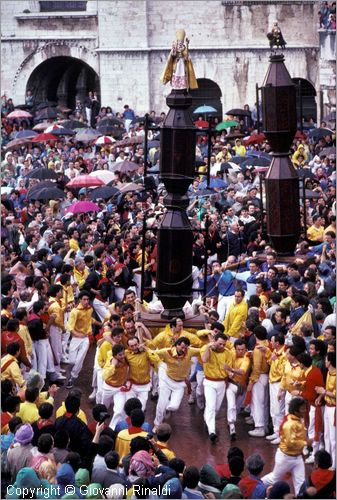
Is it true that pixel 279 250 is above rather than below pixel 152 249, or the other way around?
above

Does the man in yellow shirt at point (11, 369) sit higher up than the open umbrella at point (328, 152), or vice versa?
the man in yellow shirt at point (11, 369)

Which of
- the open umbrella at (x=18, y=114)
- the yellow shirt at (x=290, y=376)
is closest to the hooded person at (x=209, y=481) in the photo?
the yellow shirt at (x=290, y=376)

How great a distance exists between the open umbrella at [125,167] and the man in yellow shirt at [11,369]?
1395 centimetres

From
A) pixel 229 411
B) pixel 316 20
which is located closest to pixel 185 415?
pixel 229 411

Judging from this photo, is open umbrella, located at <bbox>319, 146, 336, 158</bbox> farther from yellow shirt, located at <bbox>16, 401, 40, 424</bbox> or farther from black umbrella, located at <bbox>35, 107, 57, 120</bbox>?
yellow shirt, located at <bbox>16, 401, 40, 424</bbox>

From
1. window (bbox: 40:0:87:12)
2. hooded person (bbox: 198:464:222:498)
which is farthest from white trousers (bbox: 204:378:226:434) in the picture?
window (bbox: 40:0:87:12)

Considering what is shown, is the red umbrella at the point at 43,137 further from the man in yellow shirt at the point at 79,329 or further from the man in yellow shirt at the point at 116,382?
the man in yellow shirt at the point at 116,382

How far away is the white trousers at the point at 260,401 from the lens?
16.3m

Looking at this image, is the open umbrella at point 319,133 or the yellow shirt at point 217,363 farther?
the open umbrella at point 319,133

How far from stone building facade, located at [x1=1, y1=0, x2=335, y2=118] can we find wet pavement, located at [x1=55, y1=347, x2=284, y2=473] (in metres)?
25.6

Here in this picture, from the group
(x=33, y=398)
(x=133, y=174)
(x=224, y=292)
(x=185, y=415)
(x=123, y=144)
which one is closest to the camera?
(x=33, y=398)

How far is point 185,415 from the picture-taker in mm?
17234

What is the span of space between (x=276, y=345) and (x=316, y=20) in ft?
92.4

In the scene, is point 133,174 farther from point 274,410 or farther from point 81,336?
point 274,410
